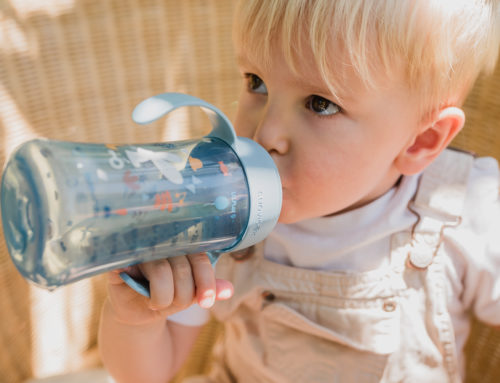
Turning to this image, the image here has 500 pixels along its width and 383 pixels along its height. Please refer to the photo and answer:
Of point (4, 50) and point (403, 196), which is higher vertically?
point (4, 50)

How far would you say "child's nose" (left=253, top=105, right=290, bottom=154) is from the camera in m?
0.70

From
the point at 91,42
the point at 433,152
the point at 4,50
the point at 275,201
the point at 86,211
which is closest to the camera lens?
the point at 86,211

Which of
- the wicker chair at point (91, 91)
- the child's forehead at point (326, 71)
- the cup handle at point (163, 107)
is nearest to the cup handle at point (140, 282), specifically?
the cup handle at point (163, 107)

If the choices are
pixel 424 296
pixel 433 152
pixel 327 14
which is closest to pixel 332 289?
pixel 424 296

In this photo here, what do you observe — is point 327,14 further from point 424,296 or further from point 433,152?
point 424,296

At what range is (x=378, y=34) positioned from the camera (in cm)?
67

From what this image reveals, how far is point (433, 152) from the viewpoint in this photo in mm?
785

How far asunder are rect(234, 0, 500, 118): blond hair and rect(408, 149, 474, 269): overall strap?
185 mm

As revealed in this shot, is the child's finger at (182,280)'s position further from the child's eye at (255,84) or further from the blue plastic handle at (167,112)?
the child's eye at (255,84)

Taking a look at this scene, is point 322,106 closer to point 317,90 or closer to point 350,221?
point 317,90

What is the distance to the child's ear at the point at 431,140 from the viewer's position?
2.51 feet

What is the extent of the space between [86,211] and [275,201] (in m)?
0.23

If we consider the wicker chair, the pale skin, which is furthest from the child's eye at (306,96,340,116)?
the wicker chair

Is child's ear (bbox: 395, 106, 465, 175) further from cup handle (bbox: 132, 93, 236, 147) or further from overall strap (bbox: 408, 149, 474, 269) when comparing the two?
cup handle (bbox: 132, 93, 236, 147)
